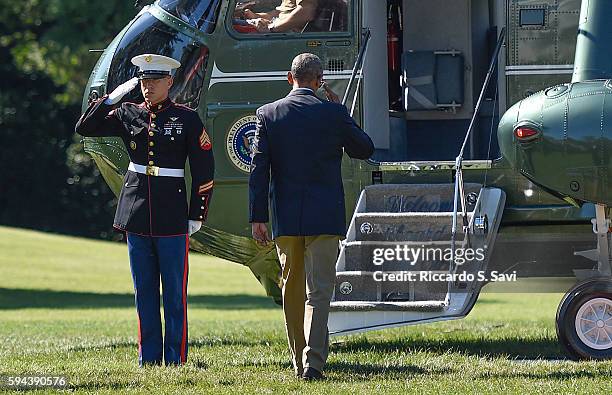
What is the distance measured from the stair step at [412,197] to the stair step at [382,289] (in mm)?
700

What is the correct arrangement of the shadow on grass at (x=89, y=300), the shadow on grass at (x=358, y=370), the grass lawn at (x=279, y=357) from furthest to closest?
the shadow on grass at (x=89, y=300) → the shadow on grass at (x=358, y=370) → the grass lawn at (x=279, y=357)

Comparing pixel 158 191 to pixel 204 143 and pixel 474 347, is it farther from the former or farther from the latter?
pixel 474 347

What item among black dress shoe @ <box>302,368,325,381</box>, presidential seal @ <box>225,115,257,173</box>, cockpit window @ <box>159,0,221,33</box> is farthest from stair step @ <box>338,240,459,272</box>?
cockpit window @ <box>159,0,221,33</box>

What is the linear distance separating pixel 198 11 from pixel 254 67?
67cm

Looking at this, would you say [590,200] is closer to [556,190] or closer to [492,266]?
[556,190]

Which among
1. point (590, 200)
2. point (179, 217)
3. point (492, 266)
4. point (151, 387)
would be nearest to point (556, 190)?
point (590, 200)

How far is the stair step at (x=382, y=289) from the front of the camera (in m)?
8.71

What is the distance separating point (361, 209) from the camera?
9328 mm

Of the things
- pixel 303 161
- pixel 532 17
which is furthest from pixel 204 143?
pixel 532 17

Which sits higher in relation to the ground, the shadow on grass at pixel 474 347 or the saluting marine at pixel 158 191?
the saluting marine at pixel 158 191

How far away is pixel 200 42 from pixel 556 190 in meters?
3.08

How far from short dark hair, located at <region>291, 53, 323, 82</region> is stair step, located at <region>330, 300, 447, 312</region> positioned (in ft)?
5.43

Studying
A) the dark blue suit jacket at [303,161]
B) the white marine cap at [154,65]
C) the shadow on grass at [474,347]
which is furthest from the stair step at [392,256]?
the white marine cap at [154,65]

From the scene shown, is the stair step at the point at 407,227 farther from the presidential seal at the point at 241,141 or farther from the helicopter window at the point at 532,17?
the helicopter window at the point at 532,17
